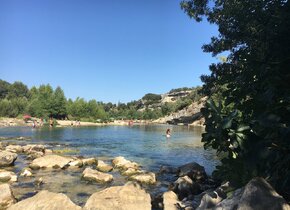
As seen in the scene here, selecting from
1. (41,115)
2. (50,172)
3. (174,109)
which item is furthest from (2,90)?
(50,172)

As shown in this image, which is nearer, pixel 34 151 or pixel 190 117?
pixel 34 151

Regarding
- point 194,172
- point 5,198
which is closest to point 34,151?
point 194,172

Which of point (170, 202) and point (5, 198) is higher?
point (170, 202)

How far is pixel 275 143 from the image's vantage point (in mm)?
4000

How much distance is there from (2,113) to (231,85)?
381 ft

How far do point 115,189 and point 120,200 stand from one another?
91 cm

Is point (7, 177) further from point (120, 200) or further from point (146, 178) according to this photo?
point (120, 200)

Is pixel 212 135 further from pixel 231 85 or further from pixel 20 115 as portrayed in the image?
pixel 20 115

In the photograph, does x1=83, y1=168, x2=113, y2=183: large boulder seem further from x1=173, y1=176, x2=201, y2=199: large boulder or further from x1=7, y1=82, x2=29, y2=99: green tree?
x1=7, y1=82, x2=29, y2=99: green tree

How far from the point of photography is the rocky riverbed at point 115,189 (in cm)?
543

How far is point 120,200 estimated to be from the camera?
10016mm

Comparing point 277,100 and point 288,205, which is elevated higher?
point 277,100

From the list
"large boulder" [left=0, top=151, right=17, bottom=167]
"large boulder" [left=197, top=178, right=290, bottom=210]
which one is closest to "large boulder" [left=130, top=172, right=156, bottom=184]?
"large boulder" [left=0, top=151, right=17, bottom=167]

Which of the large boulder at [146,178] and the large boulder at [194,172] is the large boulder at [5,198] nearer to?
the large boulder at [146,178]
